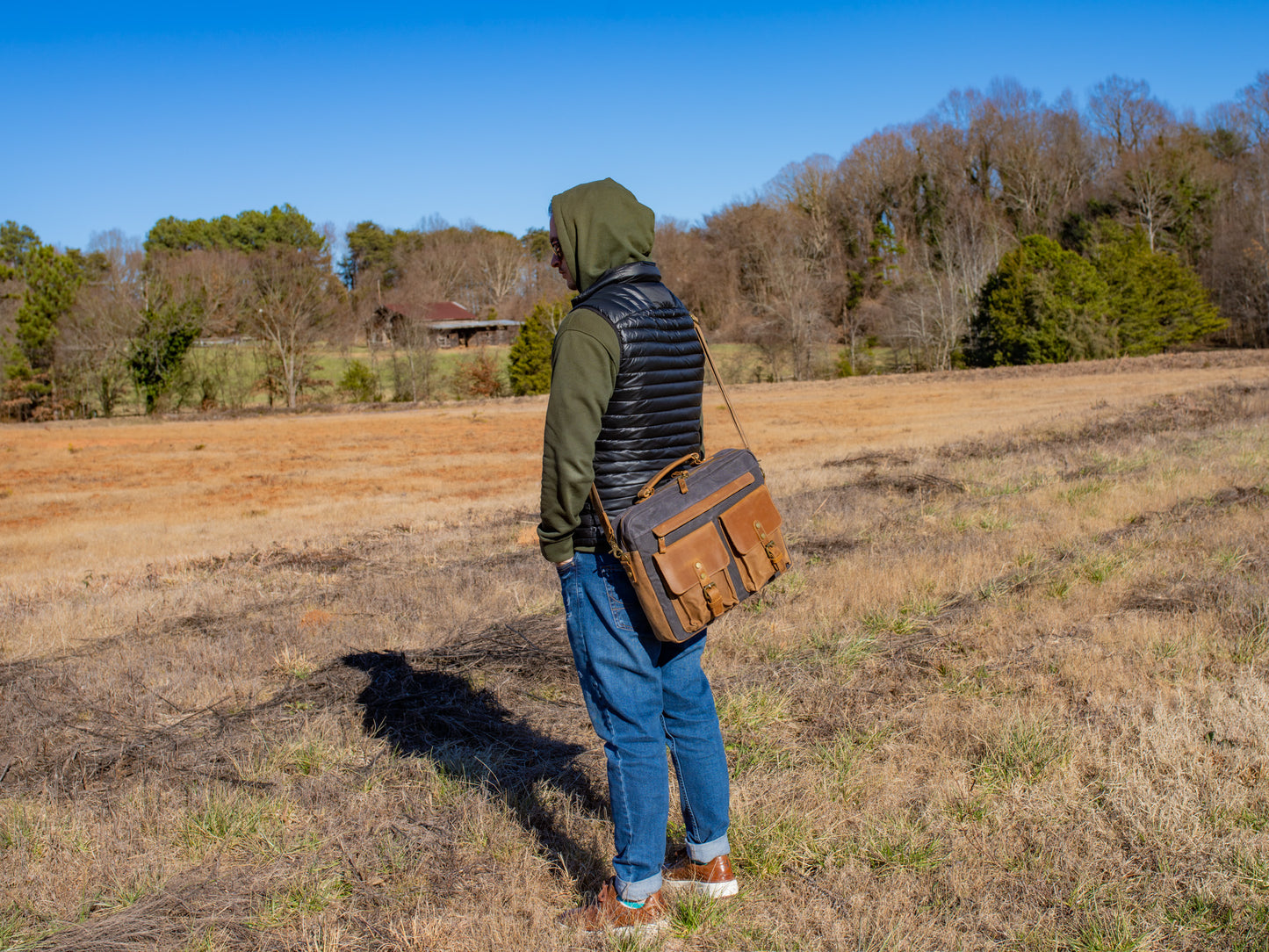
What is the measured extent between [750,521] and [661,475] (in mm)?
313

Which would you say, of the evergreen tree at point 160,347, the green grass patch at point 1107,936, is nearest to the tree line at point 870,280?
the evergreen tree at point 160,347

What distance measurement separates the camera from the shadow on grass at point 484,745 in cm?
341

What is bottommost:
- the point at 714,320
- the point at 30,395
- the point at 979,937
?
the point at 979,937

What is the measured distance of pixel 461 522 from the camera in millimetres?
11492

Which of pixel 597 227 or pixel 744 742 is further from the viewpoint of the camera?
pixel 744 742

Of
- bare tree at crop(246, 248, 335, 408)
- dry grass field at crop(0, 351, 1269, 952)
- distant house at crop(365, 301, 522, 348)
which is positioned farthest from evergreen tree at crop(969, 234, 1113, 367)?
dry grass field at crop(0, 351, 1269, 952)

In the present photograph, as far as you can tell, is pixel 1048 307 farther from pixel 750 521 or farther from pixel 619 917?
pixel 619 917

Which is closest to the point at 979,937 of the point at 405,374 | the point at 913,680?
the point at 913,680

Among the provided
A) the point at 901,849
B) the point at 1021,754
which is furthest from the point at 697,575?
the point at 1021,754

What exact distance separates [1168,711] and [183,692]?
4.74 meters

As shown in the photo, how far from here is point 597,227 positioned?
257 centimetres

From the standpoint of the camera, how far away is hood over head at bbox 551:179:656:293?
2.57 m

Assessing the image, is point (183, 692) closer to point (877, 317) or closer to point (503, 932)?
point (503, 932)

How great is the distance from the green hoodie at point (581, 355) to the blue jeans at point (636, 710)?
0.55 feet
